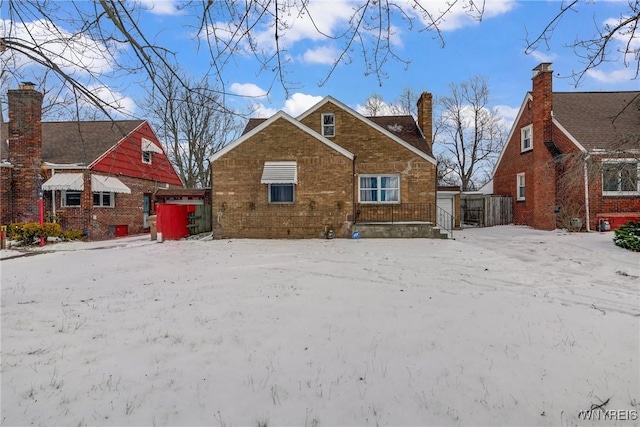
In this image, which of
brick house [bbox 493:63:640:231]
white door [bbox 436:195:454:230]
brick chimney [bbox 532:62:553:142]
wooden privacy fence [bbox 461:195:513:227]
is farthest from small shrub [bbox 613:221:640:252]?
wooden privacy fence [bbox 461:195:513:227]

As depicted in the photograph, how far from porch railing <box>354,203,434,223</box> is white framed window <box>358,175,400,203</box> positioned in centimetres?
32

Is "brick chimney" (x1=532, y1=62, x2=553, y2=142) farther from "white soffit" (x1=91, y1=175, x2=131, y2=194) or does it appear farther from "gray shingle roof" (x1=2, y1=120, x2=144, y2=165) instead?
"white soffit" (x1=91, y1=175, x2=131, y2=194)

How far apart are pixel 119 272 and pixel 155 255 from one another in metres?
2.73

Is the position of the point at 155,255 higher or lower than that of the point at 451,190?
lower

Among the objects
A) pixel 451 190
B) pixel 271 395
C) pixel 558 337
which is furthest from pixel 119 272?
pixel 451 190

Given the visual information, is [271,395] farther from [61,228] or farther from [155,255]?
[61,228]

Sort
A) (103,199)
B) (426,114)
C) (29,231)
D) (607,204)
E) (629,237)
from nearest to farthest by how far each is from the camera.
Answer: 1. (629,237)
2. (29,231)
3. (607,204)
4. (103,199)
5. (426,114)

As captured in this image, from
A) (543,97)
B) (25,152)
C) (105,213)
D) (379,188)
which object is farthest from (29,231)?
(543,97)

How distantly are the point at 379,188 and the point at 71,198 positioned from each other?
15.8 m

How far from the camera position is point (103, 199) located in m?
18.4

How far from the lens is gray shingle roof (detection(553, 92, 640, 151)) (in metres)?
16.8

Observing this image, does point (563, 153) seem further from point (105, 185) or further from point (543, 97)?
point (105, 185)

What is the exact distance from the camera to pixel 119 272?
8258 millimetres

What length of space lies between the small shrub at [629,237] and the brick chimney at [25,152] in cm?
2471
